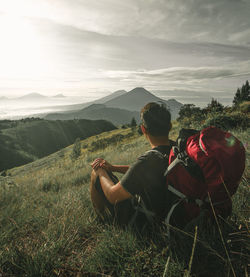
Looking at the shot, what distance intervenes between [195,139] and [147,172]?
0.57 m

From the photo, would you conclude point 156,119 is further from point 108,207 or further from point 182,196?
point 108,207

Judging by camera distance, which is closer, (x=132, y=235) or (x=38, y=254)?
(x=38, y=254)

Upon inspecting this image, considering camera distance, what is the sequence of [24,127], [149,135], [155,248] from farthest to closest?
1. [24,127]
2. [149,135]
3. [155,248]

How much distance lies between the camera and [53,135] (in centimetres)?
14875

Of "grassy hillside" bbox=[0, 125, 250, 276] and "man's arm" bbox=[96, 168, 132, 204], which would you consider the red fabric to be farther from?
"man's arm" bbox=[96, 168, 132, 204]

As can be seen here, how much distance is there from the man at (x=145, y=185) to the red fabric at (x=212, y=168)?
21 centimetres

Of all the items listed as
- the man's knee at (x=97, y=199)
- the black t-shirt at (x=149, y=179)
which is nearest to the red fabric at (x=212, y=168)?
the black t-shirt at (x=149, y=179)

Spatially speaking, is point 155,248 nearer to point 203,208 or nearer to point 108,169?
point 203,208

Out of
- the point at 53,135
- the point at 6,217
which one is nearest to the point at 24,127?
the point at 53,135

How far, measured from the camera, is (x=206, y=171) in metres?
1.41

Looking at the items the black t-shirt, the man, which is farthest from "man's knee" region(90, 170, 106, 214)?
the black t-shirt

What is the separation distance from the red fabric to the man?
21 cm

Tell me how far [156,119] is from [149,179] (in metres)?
0.73

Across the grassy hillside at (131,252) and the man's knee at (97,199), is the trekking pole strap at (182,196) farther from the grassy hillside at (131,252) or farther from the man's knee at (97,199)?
the man's knee at (97,199)
